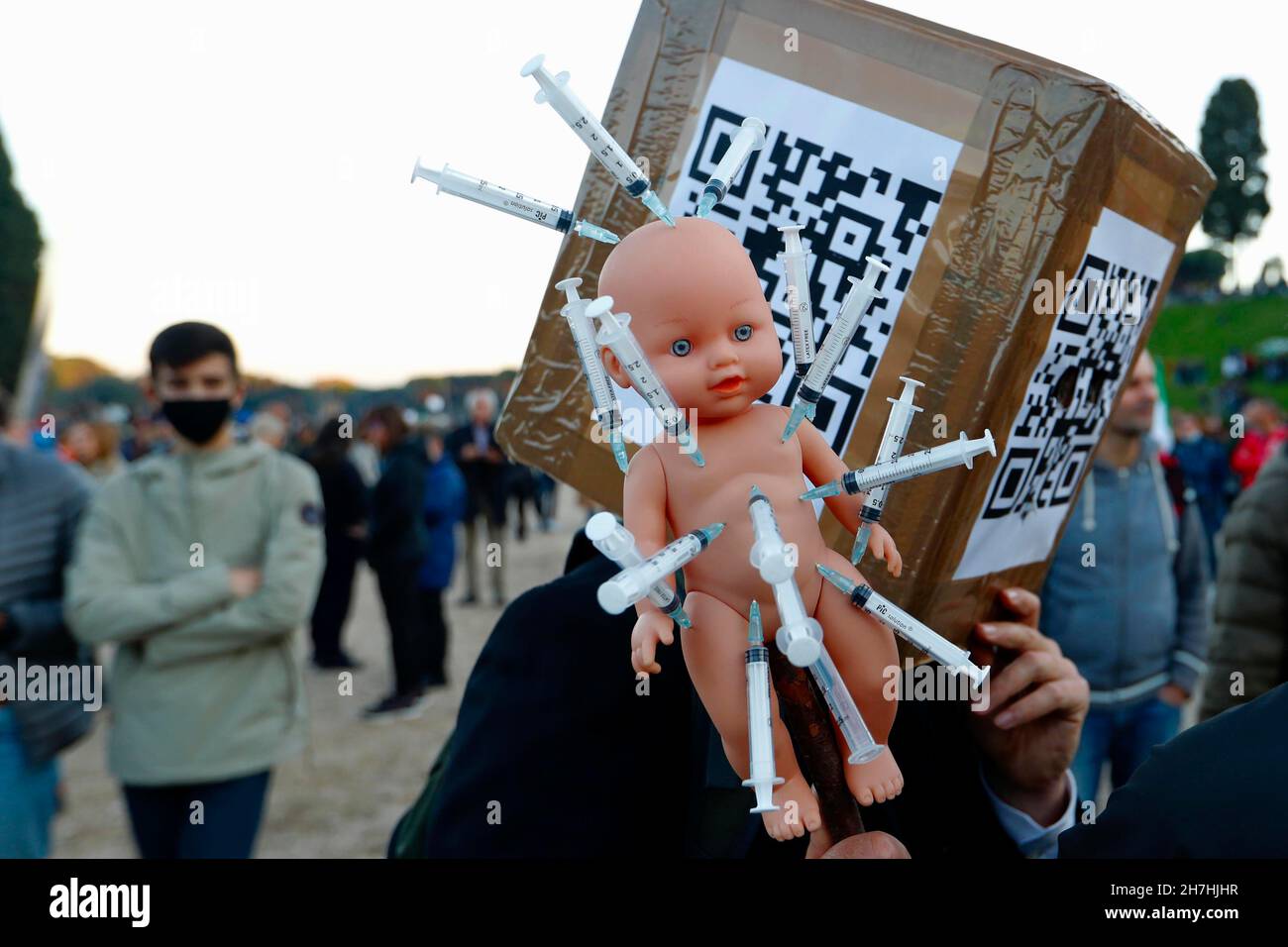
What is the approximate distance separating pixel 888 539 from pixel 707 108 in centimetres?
40

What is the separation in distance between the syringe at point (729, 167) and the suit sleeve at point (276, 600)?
187 cm

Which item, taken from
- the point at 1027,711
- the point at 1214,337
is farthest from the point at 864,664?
the point at 1214,337

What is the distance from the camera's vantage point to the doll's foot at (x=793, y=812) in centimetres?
62

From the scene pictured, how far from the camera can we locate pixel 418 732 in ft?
16.2

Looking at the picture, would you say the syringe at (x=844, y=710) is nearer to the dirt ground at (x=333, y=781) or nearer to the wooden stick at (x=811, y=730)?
the wooden stick at (x=811, y=730)

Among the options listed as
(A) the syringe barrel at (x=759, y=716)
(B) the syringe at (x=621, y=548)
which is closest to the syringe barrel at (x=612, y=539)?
(B) the syringe at (x=621, y=548)

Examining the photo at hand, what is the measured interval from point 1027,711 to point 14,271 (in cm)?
→ 2166

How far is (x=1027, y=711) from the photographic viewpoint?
40.4 inches

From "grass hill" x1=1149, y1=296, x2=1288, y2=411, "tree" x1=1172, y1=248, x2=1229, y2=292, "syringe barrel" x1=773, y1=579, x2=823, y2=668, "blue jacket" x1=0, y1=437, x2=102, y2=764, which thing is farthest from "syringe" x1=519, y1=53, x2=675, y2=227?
"grass hill" x1=1149, y1=296, x2=1288, y2=411

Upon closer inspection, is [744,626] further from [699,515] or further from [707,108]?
[707,108]

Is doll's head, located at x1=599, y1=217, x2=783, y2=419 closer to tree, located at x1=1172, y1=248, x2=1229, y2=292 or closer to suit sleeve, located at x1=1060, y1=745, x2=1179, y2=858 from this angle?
suit sleeve, located at x1=1060, y1=745, x2=1179, y2=858

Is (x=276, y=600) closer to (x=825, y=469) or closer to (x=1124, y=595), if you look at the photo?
(x=825, y=469)
